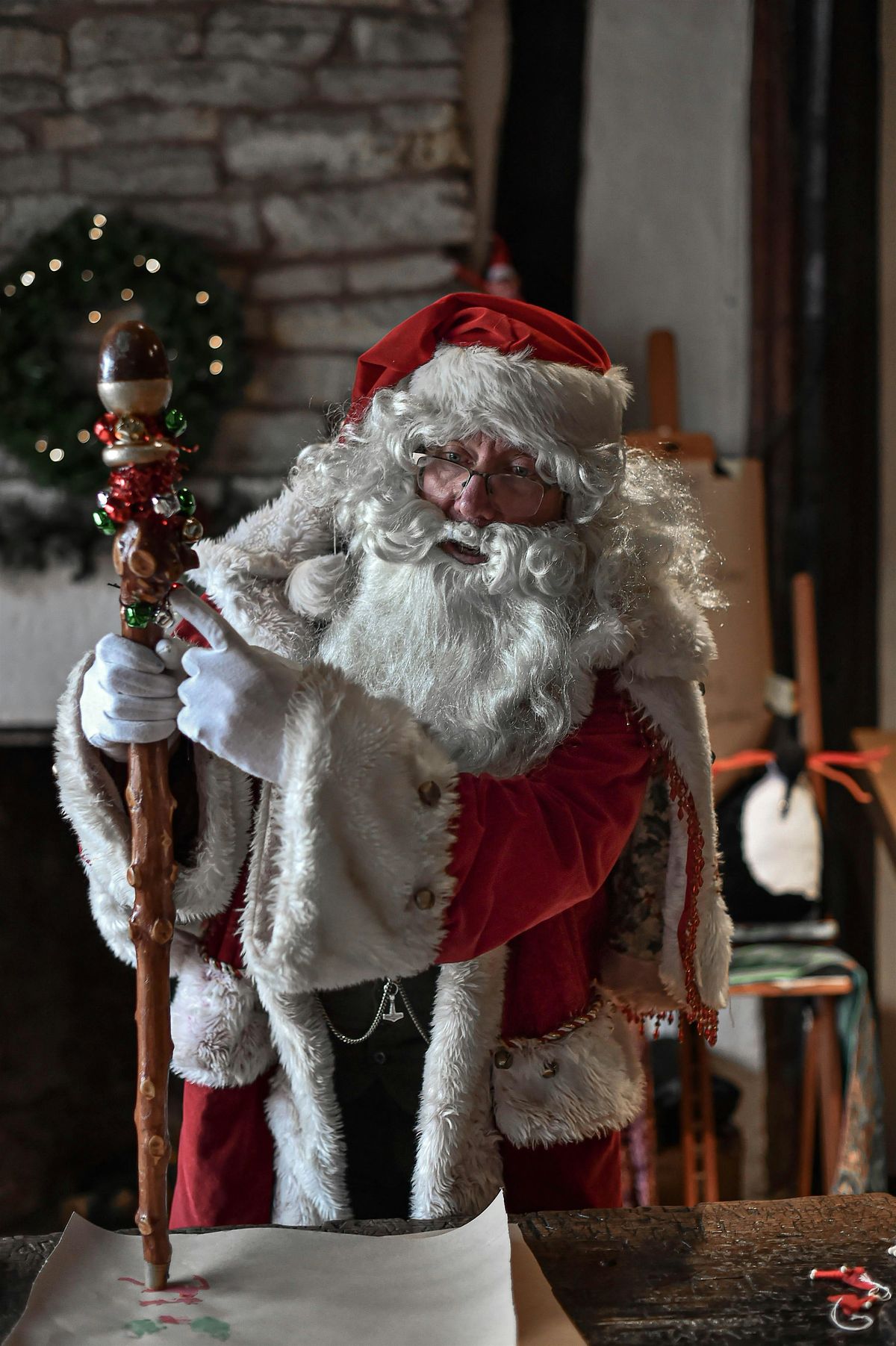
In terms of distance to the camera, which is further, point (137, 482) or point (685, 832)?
point (685, 832)

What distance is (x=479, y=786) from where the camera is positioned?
3.59ft

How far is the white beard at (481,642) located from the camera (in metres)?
1.35

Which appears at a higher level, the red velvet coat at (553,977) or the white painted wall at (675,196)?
the white painted wall at (675,196)

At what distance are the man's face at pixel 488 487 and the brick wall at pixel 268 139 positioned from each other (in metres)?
1.46

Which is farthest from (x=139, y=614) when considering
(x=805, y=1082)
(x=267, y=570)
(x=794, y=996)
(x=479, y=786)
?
(x=805, y=1082)

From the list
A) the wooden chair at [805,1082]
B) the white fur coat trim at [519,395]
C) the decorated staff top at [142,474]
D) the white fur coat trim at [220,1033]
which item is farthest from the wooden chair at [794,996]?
the decorated staff top at [142,474]

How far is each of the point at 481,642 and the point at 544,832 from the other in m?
0.35

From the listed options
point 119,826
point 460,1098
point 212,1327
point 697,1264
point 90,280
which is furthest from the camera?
point 90,280

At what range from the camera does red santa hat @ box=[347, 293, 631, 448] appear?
4.44 ft

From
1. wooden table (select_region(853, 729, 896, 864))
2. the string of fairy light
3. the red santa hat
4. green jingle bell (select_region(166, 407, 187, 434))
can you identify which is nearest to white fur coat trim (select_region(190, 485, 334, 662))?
the red santa hat

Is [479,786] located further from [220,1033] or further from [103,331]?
[103,331]

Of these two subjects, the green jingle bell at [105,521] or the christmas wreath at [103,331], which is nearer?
the green jingle bell at [105,521]

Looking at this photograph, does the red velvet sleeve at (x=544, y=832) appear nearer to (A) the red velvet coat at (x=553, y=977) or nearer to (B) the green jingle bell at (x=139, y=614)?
(A) the red velvet coat at (x=553, y=977)

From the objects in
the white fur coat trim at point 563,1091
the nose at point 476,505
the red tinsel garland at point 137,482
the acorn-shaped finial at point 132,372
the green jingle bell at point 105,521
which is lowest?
the white fur coat trim at point 563,1091
